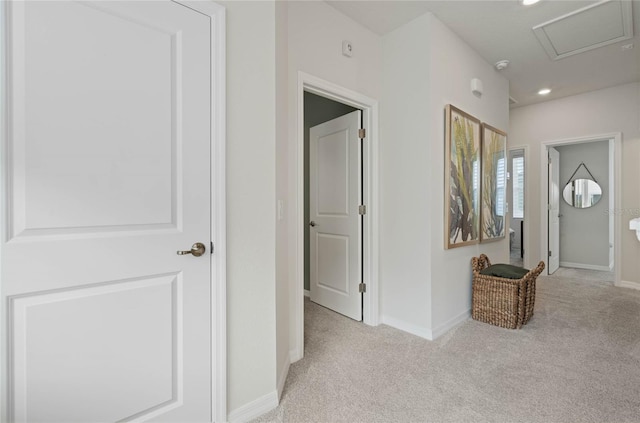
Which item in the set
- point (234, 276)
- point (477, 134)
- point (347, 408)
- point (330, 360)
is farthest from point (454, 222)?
point (234, 276)

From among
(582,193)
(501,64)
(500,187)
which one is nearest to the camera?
(501,64)

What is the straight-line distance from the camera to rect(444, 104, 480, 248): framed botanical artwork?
2609 millimetres

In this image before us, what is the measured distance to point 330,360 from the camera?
6.95 ft

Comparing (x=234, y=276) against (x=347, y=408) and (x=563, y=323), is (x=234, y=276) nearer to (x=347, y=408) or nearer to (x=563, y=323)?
(x=347, y=408)

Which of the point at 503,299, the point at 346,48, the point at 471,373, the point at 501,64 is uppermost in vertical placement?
the point at 501,64

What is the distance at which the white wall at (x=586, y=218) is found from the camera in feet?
16.1

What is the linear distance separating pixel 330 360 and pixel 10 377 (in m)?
1.62

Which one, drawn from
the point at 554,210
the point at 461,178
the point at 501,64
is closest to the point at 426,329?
the point at 461,178

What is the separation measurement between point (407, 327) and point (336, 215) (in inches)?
46.3

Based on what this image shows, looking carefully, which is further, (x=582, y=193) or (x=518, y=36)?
(x=582, y=193)

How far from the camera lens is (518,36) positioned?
2.77 metres

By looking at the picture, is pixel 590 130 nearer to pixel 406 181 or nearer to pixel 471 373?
pixel 406 181

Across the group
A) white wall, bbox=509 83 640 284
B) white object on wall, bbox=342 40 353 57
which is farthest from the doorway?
white wall, bbox=509 83 640 284

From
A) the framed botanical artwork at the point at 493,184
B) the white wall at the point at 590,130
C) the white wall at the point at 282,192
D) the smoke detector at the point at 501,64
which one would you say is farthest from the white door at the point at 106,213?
the white wall at the point at 590,130
